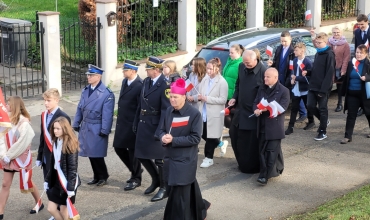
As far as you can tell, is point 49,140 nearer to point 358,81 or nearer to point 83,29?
point 358,81

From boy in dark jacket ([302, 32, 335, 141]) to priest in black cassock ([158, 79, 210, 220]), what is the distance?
13.6ft

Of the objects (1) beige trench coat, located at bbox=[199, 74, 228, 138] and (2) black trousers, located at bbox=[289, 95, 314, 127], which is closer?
(1) beige trench coat, located at bbox=[199, 74, 228, 138]

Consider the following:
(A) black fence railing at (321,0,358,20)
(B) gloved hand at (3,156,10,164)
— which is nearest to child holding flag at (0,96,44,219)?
(B) gloved hand at (3,156,10,164)

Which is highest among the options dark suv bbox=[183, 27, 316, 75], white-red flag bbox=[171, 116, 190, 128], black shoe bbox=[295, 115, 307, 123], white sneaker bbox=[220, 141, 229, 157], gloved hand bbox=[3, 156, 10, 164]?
dark suv bbox=[183, 27, 316, 75]

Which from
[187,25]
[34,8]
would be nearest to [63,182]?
[187,25]

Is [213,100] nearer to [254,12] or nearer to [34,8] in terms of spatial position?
[254,12]

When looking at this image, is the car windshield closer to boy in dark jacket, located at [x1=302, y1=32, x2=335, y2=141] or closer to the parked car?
the parked car

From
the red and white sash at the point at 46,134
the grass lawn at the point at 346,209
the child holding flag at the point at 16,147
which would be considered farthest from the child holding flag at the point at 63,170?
the grass lawn at the point at 346,209

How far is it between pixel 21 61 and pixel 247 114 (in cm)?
763

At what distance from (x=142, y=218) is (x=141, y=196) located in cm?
73

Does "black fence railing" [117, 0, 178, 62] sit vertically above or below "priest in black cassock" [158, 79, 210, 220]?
above

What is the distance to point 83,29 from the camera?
1524cm

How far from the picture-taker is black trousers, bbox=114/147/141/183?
8.98 m

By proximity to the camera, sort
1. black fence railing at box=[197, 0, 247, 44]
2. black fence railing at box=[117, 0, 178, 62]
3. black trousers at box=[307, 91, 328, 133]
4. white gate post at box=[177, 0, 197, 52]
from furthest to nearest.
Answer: black fence railing at box=[197, 0, 247, 44] → white gate post at box=[177, 0, 197, 52] → black fence railing at box=[117, 0, 178, 62] → black trousers at box=[307, 91, 328, 133]
